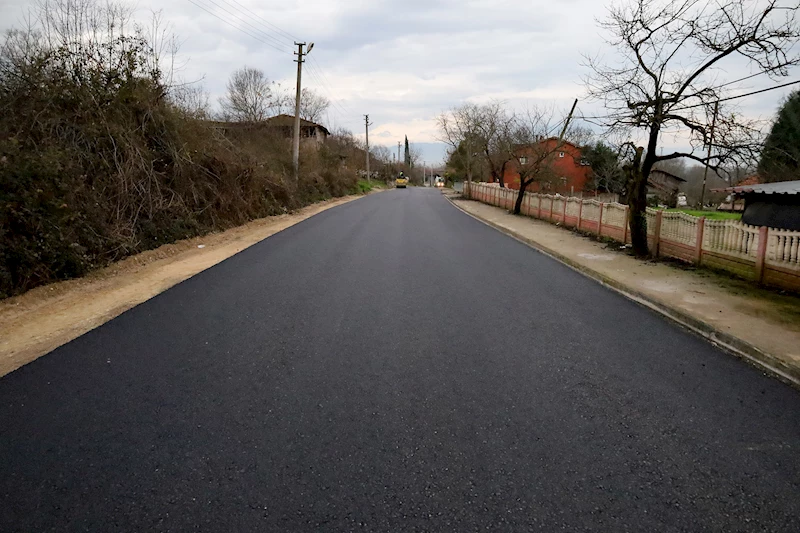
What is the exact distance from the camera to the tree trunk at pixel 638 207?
40.7 ft

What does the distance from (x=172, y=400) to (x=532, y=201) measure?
2376 centimetres

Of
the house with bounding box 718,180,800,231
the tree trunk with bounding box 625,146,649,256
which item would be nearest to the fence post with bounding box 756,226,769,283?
the tree trunk with bounding box 625,146,649,256

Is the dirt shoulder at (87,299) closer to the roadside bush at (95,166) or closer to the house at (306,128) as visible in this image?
the roadside bush at (95,166)

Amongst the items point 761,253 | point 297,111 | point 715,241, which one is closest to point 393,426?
point 761,253

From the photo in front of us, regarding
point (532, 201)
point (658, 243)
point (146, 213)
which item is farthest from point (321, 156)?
point (658, 243)

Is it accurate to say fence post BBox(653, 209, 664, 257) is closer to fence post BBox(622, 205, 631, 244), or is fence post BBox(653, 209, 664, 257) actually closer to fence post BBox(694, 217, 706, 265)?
fence post BBox(694, 217, 706, 265)

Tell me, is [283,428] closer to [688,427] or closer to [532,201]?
[688,427]

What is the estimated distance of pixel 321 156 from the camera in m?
41.7

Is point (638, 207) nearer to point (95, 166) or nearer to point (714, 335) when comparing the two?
point (714, 335)

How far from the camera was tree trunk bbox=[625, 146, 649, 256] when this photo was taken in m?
12.4

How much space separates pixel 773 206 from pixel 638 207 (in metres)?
3.85

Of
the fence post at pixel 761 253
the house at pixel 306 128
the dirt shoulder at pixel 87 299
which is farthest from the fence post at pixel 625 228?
the house at pixel 306 128

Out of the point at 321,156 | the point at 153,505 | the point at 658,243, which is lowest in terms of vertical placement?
the point at 153,505

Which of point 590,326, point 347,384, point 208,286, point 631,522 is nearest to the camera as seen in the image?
point 631,522
